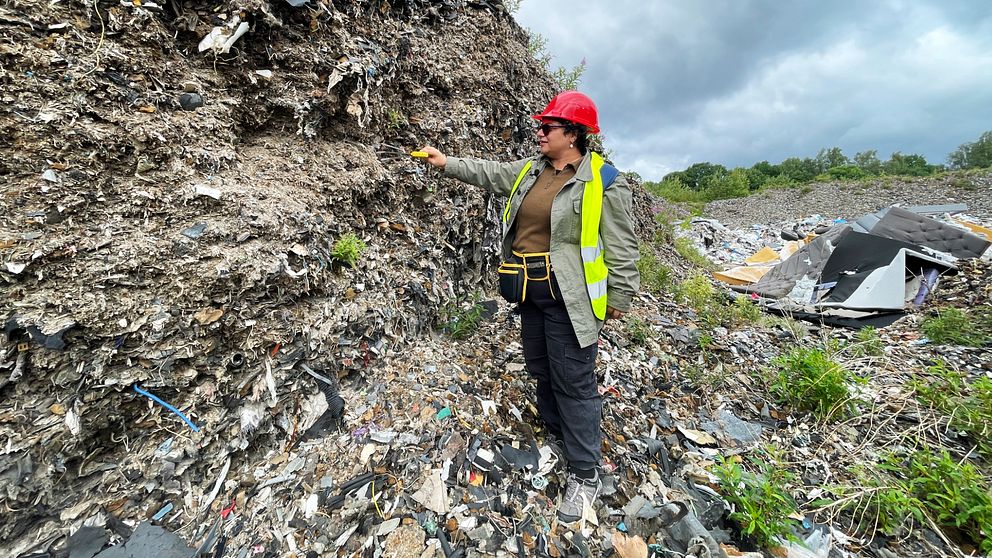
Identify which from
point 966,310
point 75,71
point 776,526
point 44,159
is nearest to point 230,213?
point 44,159

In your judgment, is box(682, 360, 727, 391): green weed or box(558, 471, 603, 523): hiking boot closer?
box(558, 471, 603, 523): hiking boot

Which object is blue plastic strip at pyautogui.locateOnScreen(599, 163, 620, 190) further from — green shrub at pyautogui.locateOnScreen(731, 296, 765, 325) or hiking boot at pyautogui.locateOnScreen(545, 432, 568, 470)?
green shrub at pyautogui.locateOnScreen(731, 296, 765, 325)

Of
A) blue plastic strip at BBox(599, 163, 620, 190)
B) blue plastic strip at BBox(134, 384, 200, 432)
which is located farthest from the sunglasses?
blue plastic strip at BBox(134, 384, 200, 432)

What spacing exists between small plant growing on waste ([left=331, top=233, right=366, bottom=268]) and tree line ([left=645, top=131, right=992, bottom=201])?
17.6 meters

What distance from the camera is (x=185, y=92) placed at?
2160mm

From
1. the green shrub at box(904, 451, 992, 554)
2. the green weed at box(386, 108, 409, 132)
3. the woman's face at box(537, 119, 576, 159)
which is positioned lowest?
the green shrub at box(904, 451, 992, 554)

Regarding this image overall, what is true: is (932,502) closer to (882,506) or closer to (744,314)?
(882,506)

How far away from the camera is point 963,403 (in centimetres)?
277

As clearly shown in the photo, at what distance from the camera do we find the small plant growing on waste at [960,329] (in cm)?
416

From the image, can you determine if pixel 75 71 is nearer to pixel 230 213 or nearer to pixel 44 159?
pixel 44 159

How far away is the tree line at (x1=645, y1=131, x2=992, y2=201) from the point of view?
91.4 ft

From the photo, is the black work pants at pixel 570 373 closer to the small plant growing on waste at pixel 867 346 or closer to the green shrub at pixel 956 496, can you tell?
the green shrub at pixel 956 496

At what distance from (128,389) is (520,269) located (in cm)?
204

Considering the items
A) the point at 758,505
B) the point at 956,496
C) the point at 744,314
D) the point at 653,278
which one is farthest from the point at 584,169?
the point at 744,314
